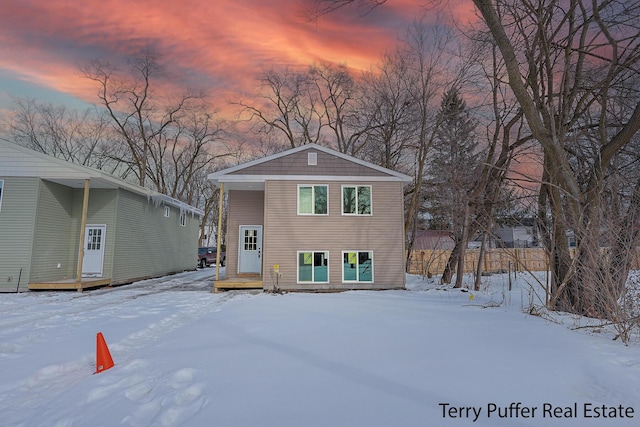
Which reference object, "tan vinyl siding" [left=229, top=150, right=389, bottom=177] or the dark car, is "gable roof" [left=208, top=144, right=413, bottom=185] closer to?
"tan vinyl siding" [left=229, top=150, right=389, bottom=177]

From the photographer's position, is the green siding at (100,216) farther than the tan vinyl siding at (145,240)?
No

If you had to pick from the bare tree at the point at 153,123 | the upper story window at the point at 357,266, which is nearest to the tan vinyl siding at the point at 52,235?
the upper story window at the point at 357,266

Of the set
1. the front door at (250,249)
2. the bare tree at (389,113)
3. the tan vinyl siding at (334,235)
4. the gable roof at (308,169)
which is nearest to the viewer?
the tan vinyl siding at (334,235)

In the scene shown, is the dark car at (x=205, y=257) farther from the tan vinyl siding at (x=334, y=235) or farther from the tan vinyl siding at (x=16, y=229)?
the tan vinyl siding at (x=334, y=235)

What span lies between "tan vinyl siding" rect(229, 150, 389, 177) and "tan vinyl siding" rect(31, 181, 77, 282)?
6.60 metres

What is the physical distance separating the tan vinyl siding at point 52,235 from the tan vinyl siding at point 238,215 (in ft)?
18.9

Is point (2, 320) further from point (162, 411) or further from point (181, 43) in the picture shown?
point (181, 43)

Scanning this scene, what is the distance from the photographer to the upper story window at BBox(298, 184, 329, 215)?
1205 cm

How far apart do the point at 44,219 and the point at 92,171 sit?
2343 mm

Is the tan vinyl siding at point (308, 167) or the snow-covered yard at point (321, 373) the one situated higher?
the tan vinyl siding at point (308, 167)

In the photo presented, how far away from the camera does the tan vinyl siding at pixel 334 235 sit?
11.8 meters

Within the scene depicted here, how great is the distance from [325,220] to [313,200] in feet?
2.81

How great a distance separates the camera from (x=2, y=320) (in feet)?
21.2

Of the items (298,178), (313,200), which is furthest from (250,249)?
(298,178)
